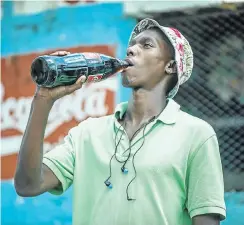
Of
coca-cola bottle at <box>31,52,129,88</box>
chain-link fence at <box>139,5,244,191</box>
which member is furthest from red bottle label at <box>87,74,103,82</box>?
chain-link fence at <box>139,5,244,191</box>

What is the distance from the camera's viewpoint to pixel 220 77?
5.47 m

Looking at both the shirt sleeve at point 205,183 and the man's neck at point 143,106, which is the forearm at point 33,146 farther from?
the shirt sleeve at point 205,183

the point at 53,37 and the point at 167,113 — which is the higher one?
the point at 167,113

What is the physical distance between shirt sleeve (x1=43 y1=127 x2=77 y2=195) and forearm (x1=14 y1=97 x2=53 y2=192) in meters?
0.13

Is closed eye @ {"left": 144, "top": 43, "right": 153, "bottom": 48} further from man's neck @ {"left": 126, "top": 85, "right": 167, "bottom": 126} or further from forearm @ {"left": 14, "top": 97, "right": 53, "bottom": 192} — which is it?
forearm @ {"left": 14, "top": 97, "right": 53, "bottom": 192}

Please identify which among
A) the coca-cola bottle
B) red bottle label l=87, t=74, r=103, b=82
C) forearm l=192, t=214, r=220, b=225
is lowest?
forearm l=192, t=214, r=220, b=225

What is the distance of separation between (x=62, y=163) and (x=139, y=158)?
0.29 m

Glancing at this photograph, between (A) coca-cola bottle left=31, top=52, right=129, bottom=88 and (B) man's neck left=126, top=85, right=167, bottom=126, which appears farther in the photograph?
(B) man's neck left=126, top=85, right=167, bottom=126

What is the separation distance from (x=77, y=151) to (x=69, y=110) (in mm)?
3260

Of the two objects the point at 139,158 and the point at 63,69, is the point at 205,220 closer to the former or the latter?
the point at 139,158

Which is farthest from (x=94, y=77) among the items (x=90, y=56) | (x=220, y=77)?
(x=220, y=77)

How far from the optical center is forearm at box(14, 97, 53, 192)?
7.35 feet

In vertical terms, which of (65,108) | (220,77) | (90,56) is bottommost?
(65,108)

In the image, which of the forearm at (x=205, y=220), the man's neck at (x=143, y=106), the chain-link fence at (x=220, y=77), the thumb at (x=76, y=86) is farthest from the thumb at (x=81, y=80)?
the chain-link fence at (x=220, y=77)
